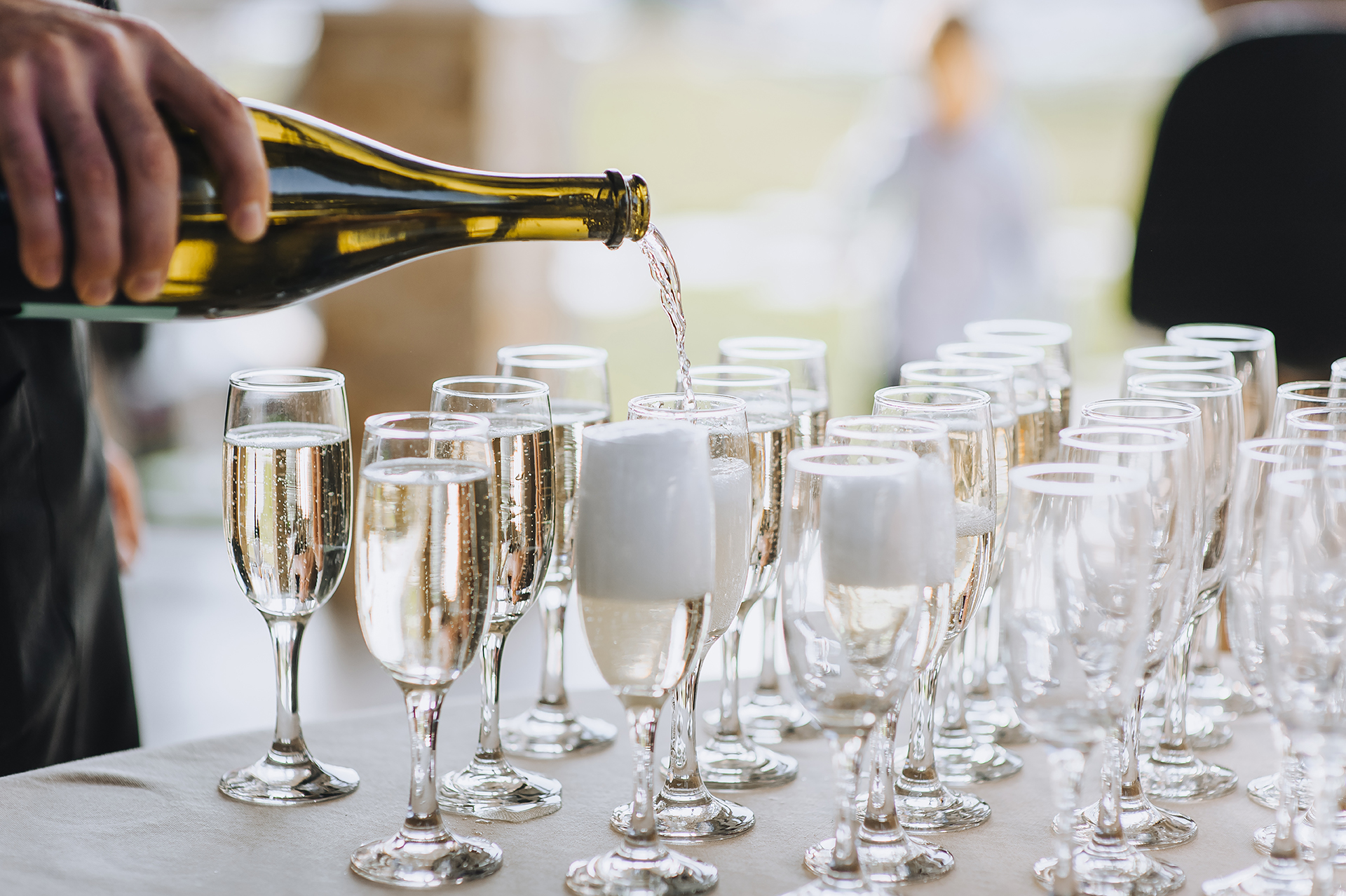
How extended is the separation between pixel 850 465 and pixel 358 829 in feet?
1.52

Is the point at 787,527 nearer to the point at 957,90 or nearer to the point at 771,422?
the point at 771,422

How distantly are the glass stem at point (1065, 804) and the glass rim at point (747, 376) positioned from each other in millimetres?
432

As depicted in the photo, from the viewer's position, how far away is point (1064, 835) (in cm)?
86

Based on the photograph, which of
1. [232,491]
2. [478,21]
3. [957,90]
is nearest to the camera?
[232,491]

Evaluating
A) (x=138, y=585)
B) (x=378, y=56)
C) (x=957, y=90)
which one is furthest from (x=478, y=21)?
(x=138, y=585)

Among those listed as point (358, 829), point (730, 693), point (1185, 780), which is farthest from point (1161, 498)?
point (358, 829)

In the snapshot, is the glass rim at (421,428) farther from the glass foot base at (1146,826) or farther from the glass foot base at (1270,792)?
the glass foot base at (1270,792)

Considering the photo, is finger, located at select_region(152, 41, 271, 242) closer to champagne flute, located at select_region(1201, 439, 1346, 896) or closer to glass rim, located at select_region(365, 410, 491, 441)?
glass rim, located at select_region(365, 410, 491, 441)

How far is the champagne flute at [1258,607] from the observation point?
903 mm

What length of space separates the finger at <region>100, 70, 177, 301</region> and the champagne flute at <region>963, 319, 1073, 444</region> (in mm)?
758

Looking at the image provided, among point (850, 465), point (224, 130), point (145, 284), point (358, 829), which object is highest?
point (224, 130)

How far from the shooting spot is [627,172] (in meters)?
1.75

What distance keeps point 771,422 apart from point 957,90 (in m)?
3.57

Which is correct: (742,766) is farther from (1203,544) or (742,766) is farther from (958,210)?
(958,210)
